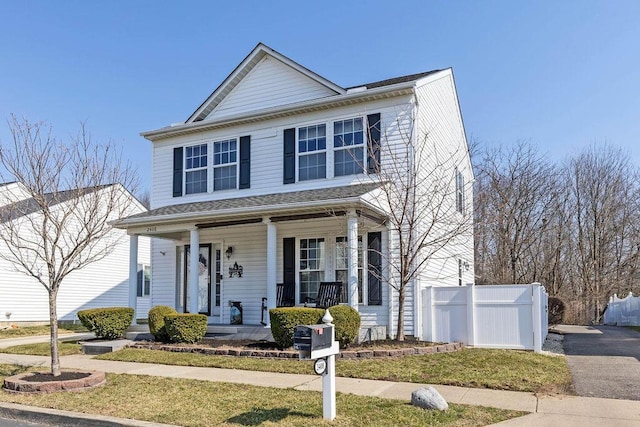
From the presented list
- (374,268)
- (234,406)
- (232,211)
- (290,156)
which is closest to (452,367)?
(234,406)

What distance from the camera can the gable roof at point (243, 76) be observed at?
15.7 metres

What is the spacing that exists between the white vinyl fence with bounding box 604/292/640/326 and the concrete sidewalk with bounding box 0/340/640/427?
19250mm

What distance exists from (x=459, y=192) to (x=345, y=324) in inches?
336

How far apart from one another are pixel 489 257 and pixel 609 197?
473 inches

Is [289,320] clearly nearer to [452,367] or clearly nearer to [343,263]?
[452,367]

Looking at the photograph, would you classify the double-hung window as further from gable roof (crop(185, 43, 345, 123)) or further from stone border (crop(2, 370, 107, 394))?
stone border (crop(2, 370, 107, 394))

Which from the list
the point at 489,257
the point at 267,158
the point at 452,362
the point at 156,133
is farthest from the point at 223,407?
the point at 489,257

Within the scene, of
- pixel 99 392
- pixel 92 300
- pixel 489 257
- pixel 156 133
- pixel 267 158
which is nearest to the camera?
pixel 99 392

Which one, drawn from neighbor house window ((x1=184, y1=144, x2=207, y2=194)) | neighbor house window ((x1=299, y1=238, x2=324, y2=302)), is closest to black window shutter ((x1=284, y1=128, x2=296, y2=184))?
neighbor house window ((x1=299, y1=238, x2=324, y2=302))

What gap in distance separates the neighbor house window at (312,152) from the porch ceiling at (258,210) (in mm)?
641

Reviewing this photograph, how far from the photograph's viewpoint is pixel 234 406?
23.1 feet

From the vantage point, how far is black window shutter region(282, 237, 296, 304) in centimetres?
1486

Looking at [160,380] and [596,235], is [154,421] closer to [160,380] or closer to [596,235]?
[160,380]

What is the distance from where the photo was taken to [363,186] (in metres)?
13.6
